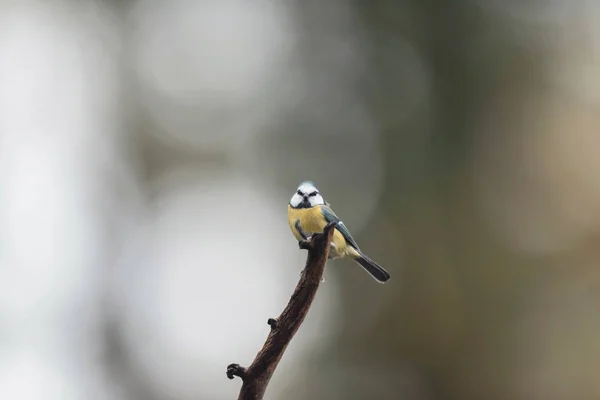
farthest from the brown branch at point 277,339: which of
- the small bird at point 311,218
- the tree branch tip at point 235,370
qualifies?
the small bird at point 311,218

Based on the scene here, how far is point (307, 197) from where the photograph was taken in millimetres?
1911

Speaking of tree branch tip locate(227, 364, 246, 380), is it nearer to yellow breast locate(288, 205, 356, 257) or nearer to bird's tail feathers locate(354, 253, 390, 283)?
yellow breast locate(288, 205, 356, 257)

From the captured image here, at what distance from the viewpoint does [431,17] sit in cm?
466

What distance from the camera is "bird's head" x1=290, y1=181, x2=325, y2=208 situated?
190 cm

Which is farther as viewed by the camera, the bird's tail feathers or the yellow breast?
the bird's tail feathers

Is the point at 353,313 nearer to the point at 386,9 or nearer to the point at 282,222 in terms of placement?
the point at 282,222

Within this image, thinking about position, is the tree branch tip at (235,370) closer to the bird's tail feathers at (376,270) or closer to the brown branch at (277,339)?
the brown branch at (277,339)

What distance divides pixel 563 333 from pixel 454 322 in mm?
627

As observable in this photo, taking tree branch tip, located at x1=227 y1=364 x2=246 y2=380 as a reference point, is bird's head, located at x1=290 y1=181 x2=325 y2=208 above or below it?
above

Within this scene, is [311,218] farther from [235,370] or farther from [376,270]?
[235,370]

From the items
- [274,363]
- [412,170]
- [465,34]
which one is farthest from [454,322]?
[274,363]

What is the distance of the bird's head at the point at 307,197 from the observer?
6.24 ft

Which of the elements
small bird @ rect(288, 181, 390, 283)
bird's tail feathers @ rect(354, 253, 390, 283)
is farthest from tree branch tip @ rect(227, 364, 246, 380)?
bird's tail feathers @ rect(354, 253, 390, 283)

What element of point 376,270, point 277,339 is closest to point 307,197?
point 376,270
